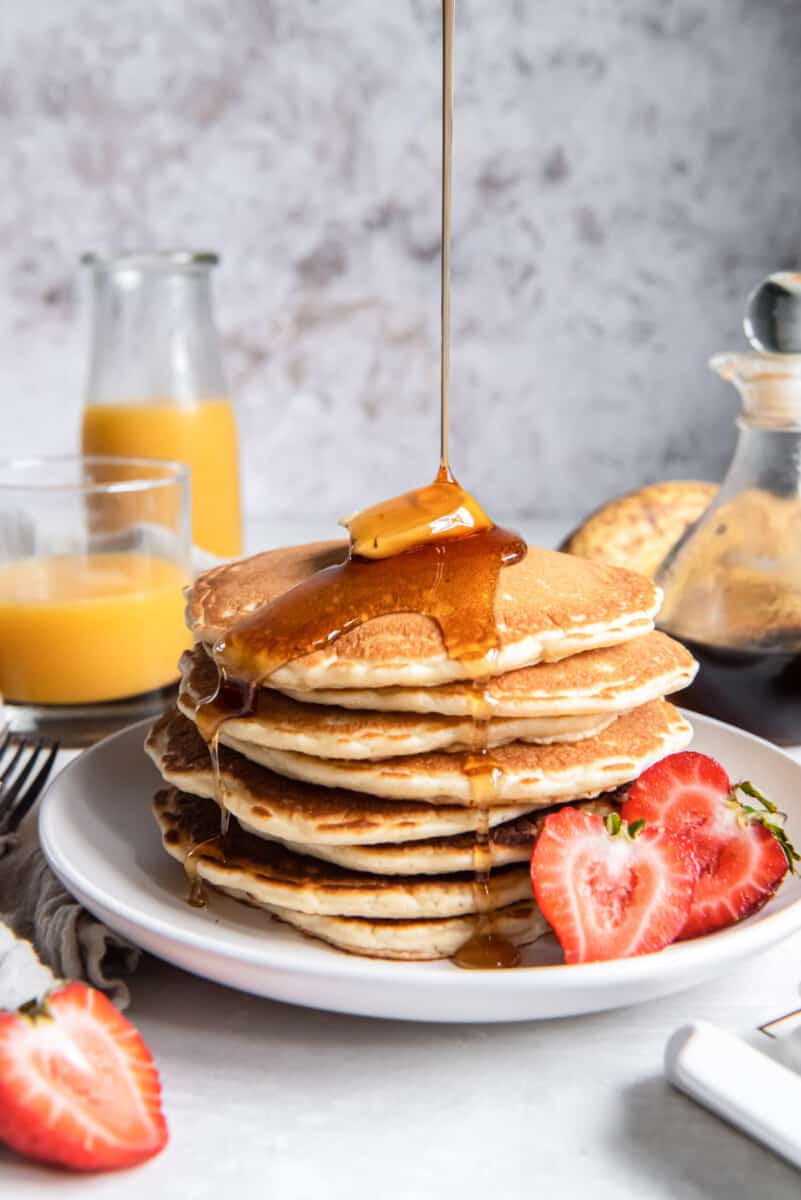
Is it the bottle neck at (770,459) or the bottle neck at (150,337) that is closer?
the bottle neck at (770,459)

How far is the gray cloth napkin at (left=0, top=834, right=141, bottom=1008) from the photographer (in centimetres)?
96

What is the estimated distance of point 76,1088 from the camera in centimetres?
83

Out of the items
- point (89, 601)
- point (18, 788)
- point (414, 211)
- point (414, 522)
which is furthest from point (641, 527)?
point (414, 211)

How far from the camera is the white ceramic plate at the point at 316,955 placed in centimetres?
90

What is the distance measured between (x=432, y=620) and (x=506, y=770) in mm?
141

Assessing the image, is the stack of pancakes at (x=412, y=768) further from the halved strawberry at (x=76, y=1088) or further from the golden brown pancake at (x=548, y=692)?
the halved strawberry at (x=76, y=1088)

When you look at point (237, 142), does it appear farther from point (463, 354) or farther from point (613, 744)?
point (613, 744)

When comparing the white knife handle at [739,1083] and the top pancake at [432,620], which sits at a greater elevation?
the top pancake at [432,620]

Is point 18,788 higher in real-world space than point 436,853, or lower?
lower

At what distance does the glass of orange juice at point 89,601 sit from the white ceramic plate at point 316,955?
1.76ft

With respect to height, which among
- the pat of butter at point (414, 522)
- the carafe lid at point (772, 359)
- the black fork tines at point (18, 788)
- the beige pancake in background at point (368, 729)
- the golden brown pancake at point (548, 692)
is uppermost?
the carafe lid at point (772, 359)

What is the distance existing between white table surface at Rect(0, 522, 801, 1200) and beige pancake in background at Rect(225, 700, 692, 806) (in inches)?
7.1

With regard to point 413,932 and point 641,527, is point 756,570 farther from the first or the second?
point 413,932

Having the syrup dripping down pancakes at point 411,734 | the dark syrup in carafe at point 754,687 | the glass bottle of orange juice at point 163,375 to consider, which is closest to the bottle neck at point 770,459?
the dark syrup in carafe at point 754,687
